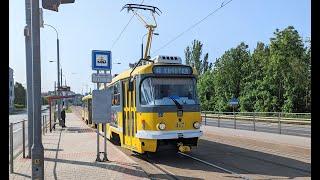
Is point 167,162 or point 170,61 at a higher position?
point 170,61

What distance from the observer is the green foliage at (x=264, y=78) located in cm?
5578

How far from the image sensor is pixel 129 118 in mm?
15938

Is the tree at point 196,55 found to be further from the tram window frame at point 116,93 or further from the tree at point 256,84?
the tram window frame at point 116,93

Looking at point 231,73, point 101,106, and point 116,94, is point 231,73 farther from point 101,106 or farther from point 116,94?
point 101,106

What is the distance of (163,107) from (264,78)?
5144 centimetres

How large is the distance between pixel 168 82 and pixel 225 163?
3.02 metres

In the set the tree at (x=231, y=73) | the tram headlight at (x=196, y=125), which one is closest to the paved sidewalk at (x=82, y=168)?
the tram headlight at (x=196, y=125)

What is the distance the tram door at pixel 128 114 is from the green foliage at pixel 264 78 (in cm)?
3787

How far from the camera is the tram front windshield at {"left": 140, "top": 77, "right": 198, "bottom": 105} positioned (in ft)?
47.4

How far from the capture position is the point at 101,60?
14.2 m

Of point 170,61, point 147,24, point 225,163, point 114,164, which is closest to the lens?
point 114,164
